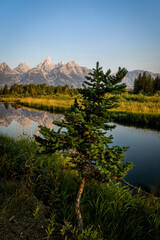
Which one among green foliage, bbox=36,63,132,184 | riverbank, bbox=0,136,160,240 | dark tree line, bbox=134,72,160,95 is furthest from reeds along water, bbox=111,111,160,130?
dark tree line, bbox=134,72,160,95

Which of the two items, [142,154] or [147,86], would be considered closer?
[142,154]

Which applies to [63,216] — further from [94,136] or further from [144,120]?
[144,120]

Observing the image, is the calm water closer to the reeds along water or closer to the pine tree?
the reeds along water

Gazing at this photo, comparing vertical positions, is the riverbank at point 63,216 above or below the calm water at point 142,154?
above

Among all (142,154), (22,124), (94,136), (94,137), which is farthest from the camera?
(22,124)

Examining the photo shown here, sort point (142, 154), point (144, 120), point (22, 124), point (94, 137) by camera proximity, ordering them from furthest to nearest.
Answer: point (144, 120), point (22, 124), point (142, 154), point (94, 137)

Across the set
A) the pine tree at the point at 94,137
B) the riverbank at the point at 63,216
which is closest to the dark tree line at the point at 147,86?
the riverbank at the point at 63,216

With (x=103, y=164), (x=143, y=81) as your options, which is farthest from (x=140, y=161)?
(x=143, y=81)

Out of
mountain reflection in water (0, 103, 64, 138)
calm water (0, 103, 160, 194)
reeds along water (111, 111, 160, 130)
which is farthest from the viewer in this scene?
reeds along water (111, 111, 160, 130)

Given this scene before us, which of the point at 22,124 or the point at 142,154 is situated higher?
the point at 22,124

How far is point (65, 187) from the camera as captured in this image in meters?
4.07

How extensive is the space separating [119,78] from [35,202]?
3.01 m

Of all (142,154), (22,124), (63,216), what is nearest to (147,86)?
(22,124)

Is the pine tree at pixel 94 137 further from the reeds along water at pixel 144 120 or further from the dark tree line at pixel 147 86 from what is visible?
the dark tree line at pixel 147 86
